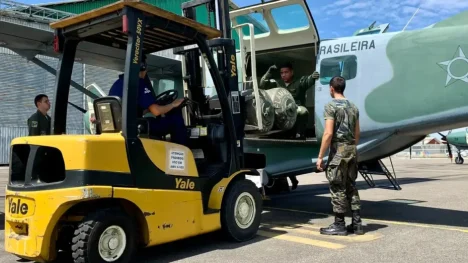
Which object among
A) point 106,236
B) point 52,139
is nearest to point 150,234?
point 106,236

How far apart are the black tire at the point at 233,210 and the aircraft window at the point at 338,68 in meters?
2.37

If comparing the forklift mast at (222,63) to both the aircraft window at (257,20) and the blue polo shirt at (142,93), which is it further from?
the aircraft window at (257,20)

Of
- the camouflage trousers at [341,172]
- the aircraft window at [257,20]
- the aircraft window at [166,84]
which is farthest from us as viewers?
the aircraft window at [166,84]

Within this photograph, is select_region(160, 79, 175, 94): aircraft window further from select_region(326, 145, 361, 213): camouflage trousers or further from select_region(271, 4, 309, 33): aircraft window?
select_region(326, 145, 361, 213): camouflage trousers

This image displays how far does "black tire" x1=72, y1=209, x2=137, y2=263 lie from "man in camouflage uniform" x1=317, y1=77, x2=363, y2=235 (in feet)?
8.47

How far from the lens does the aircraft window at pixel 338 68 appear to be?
260 inches

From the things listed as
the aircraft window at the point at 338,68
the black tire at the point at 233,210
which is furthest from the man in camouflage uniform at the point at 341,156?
the aircraft window at the point at 338,68

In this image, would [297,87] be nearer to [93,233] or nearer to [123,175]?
[123,175]

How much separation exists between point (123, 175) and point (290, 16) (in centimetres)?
452

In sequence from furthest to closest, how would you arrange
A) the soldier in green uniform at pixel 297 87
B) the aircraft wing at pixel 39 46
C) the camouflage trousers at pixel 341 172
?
the soldier in green uniform at pixel 297 87
the aircraft wing at pixel 39 46
the camouflage trousers at pixel 341 172

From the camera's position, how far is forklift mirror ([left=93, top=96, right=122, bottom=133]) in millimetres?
4270

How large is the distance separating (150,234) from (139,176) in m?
0.56

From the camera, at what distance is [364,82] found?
6.45 metres

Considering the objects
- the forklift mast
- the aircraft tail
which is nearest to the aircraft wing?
the forklift mast
